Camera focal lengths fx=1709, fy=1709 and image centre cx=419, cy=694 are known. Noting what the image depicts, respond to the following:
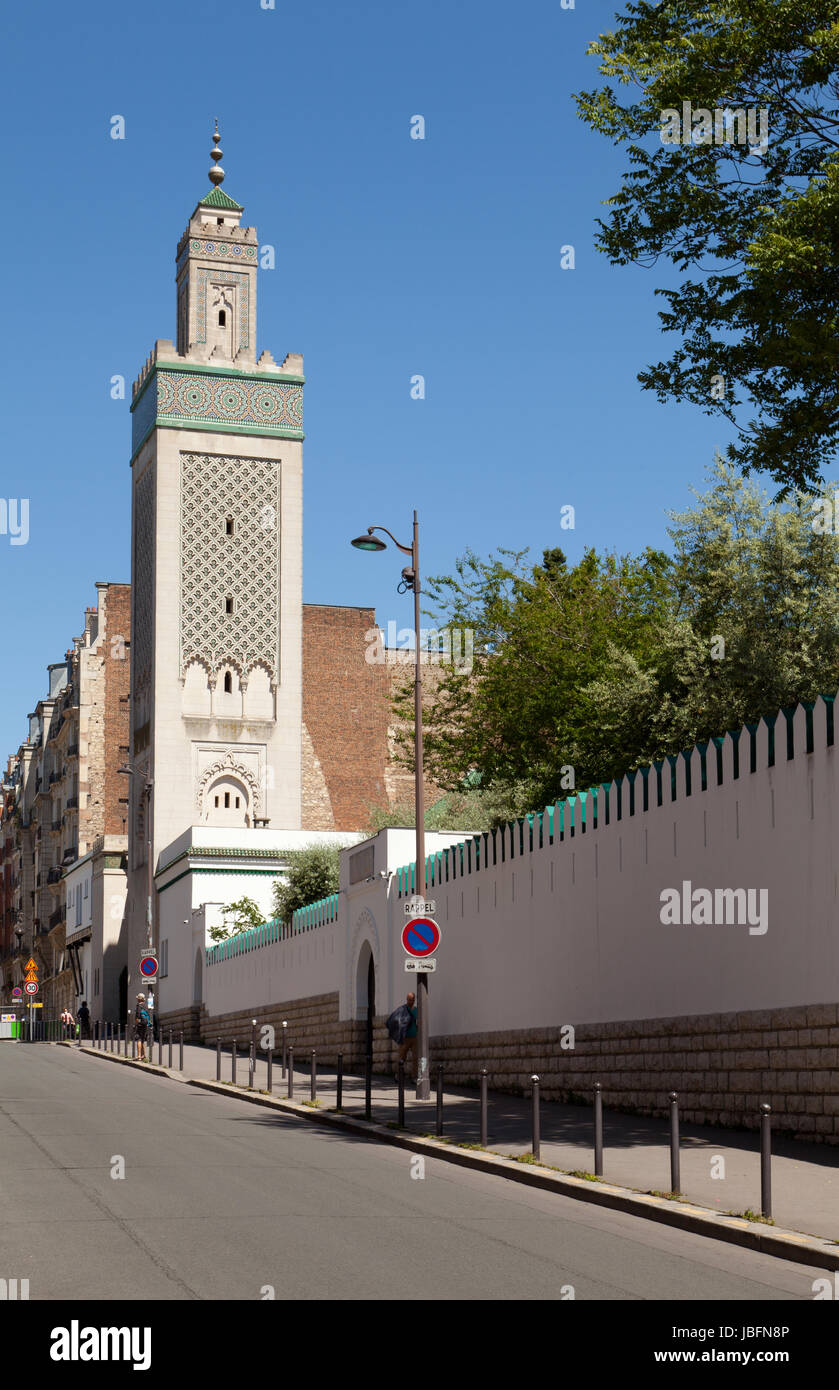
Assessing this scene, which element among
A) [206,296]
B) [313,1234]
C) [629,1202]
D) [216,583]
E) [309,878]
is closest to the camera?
[313,1234]

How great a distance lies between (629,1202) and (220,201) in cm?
5912

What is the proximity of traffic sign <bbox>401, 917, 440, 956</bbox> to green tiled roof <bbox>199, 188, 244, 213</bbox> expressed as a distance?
49201 mm

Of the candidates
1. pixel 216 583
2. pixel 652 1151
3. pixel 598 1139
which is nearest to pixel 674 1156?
pixel 598 1139

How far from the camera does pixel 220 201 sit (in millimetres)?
66375

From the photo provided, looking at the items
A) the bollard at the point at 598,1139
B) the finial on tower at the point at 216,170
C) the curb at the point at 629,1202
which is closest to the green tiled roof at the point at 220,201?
the finial on tower at the point at 216,170

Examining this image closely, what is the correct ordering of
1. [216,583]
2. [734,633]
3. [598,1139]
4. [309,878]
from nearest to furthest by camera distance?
1. [598,1139]
2. [734,633]
3. [309,878]
4. [216,583]

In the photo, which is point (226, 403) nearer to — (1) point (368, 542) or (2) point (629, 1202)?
(1) point (368, 542)

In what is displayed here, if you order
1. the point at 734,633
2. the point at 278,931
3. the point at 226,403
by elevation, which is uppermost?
the point at 226,403

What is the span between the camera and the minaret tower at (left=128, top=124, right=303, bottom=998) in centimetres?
6100

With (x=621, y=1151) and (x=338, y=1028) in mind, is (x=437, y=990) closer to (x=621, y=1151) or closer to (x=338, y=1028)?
(x=338, y=1028)

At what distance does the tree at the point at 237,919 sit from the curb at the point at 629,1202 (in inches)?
1150

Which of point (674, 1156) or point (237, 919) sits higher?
point (237, 919)
